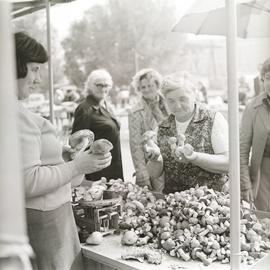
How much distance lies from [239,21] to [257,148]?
1.78 feet

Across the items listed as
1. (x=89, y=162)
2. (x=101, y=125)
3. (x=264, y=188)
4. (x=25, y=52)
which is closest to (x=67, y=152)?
(x=89, y=162)

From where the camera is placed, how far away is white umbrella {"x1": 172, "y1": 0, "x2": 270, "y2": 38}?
1.69m

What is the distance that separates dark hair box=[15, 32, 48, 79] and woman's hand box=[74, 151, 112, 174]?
0.33 metres

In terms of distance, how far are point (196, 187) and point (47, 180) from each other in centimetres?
67

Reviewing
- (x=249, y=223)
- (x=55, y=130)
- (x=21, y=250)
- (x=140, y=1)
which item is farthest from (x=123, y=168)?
(x=21, y=250)

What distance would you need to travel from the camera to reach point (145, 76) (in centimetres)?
171

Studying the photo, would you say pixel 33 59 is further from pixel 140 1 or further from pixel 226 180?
pixel 226 180

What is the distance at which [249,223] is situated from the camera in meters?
1.63

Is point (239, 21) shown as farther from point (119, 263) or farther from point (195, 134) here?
point (119, 263)

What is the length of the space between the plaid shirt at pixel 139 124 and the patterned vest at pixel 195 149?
1.8 inches

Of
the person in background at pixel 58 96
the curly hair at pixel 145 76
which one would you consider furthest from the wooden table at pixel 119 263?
the curly hair at pixel 145 76

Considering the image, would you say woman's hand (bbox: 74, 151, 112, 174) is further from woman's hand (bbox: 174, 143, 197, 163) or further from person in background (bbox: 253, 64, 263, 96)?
person in background (bbox: 253, 64, 263, 96)

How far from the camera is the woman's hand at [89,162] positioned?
1389 mm

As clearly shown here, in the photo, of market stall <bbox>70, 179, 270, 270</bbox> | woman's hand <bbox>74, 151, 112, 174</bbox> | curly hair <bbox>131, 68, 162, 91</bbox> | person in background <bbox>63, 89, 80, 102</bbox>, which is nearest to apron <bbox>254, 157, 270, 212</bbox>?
market stall <bbox>70, 179, 270, 270</bbox>
